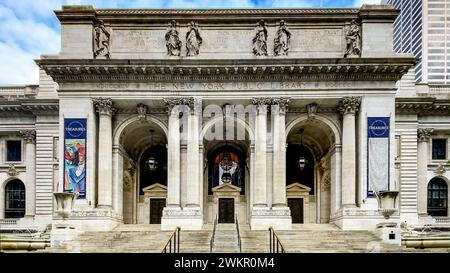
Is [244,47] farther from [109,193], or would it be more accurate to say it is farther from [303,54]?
[109,193]

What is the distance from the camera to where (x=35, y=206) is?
43.1 meters

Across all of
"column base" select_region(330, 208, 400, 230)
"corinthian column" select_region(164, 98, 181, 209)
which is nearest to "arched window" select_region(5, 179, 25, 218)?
"corinthian column" select_region(164, 98, 181, 209)

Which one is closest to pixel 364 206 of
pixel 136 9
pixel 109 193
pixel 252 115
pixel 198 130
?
pixel 252 115

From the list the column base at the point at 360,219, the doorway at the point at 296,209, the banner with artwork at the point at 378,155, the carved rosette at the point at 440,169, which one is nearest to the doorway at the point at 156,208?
the doorway at the point at 296,209

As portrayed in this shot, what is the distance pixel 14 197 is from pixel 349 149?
28.9 metres

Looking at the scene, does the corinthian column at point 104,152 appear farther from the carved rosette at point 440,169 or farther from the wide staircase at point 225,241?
the carved rosette at point 440,169

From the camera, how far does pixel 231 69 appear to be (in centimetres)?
3466

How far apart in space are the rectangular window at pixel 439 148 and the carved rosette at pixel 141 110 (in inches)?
988

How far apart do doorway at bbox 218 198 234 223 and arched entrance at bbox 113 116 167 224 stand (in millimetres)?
4594

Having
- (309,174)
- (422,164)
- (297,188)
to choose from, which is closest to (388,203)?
(297,188)

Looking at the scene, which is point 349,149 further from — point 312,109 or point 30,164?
point 30,164

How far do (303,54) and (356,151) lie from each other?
7368 millimetres

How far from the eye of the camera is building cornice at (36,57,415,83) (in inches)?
1355

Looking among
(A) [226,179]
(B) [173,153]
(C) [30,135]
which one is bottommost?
(A) [226,179]
